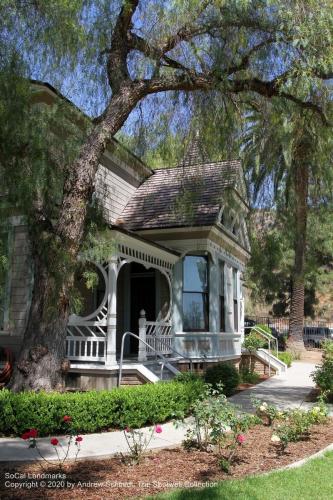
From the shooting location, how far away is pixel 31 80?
9.17 metres

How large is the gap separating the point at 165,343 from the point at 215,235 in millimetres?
3758

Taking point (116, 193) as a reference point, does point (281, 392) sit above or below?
below

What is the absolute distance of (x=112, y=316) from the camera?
10.9m

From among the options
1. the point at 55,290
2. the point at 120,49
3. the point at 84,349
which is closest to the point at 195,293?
the point at 84,349

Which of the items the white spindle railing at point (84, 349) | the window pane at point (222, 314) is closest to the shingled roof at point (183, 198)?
the window pane at point (222, 314)

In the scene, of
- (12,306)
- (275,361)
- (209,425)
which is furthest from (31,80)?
(275,361)

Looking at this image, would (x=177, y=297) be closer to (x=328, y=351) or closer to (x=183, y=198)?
(x=183, y=198)

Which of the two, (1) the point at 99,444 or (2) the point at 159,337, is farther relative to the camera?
(2) the point at 159,337

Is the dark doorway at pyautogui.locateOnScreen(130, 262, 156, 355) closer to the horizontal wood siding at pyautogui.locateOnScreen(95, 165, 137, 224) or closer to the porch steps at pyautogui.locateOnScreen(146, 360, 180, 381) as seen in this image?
the horizontal wood siding at pyautogui.locateOnScreen(95, 165, 137, 224)

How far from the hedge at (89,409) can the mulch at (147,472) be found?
0.73 m

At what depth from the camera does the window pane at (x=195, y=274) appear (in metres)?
14.8

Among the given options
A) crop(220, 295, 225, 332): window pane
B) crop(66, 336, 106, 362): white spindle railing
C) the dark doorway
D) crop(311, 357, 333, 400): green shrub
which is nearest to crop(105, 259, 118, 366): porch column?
crop(66, 336, 106, 362): white spindle railing

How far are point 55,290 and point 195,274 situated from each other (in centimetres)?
751

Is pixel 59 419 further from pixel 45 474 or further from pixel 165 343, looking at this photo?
pixel 165 343
